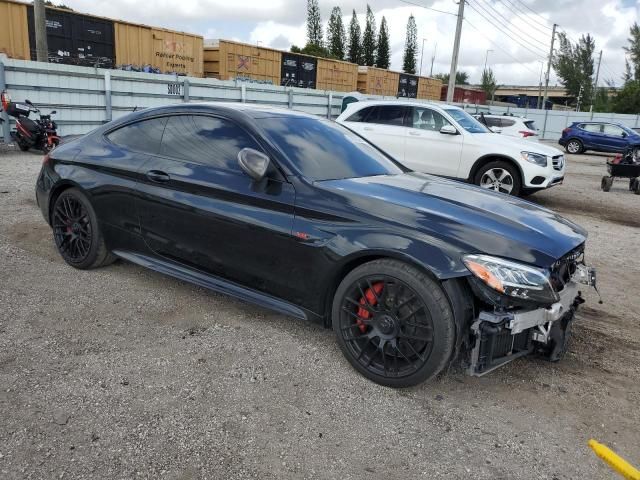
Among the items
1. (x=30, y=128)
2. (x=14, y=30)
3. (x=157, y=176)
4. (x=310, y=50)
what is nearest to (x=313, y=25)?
(x=310, y=50)

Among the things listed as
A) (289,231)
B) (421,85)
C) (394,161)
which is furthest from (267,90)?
(421,85)

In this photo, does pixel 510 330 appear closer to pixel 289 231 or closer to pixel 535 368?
pixel 535 368

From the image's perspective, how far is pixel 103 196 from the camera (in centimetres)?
423

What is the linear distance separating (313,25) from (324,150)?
8397 cm

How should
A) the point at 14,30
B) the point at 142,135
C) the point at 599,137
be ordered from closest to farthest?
the point at 142,135, the point at 14,30, the point at 599,137

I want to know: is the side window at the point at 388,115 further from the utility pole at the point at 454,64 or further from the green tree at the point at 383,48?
the green tree at the point at 383,48

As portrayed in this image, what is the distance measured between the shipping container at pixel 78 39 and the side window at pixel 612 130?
2089cm

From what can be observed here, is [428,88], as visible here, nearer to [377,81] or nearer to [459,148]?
[377,81]

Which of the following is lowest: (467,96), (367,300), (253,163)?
(367,300)

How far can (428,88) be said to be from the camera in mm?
47625

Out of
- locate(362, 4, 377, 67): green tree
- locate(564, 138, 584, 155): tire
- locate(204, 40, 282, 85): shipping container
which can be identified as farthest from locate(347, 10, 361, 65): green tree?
locate(564, 138, 584, 155): tire

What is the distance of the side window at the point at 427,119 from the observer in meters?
9.41

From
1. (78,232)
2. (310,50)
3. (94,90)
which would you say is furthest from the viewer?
(310,50)

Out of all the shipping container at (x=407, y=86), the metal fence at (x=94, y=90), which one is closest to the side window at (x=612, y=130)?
the metal fence at (x=94, y=90)
